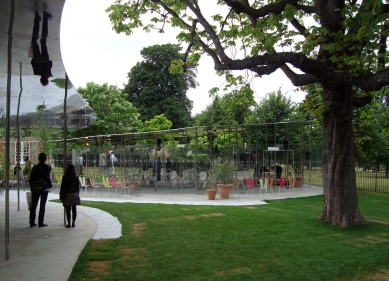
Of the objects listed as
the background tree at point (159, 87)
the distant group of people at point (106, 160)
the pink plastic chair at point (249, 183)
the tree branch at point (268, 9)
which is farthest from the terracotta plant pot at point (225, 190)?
the background tree at point (159, 87)

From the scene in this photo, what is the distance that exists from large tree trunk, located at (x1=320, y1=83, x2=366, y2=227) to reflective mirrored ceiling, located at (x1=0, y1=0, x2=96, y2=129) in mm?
6659

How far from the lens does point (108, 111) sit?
1433 inches

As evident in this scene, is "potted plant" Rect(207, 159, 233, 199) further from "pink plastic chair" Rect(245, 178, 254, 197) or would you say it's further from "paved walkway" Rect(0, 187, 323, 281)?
"paved walkway" Rect(0, 187, 323, 281)

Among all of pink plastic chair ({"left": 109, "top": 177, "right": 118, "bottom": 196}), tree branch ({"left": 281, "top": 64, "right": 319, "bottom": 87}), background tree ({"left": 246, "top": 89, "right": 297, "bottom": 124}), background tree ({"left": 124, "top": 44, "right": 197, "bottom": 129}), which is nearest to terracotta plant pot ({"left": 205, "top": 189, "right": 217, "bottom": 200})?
pink plastic chair ({"left": 109, "top": 177, "right": 118, "bottom": 196})

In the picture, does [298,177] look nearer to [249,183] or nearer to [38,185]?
[249,183]

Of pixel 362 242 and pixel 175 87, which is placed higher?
pixel 175 87

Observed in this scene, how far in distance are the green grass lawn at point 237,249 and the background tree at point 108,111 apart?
23979 millimetres

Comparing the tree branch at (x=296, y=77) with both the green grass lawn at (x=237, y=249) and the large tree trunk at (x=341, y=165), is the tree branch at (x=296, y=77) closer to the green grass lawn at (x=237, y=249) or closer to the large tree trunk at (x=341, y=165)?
the large tree trunk at (x=341, y=165)

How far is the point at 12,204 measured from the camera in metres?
15.3

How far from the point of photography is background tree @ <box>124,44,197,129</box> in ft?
142

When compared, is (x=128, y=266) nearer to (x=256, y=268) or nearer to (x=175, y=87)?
(x=256, y=268)

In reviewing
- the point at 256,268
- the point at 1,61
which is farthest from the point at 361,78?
the point at 1,61

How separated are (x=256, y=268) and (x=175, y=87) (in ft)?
128

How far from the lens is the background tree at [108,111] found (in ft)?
117
